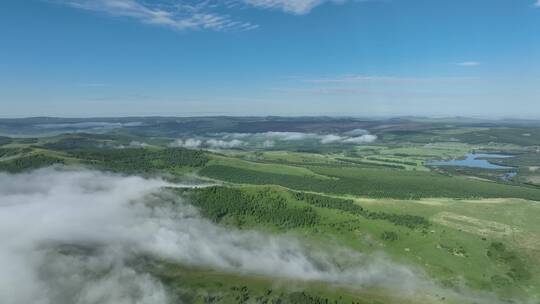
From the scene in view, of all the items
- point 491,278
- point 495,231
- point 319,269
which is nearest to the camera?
point 491,278

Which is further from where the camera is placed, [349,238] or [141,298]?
[349,238]

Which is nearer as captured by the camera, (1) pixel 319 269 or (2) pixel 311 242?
(1) pixel 319 269

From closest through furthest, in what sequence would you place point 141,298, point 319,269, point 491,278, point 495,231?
point 141,298, point 491,278, point 319,269, point 495,231

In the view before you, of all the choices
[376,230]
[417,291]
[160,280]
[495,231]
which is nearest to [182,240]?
[160,280]

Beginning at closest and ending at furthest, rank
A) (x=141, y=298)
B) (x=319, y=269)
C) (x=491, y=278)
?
(x=141, y=298)
(x=491, y=278)
(x=319, y=269)

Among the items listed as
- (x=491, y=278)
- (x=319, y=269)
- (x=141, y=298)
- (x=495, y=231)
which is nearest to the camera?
(x=141, y=298)

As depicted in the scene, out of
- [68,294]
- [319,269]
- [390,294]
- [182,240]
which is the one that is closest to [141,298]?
[68,294]

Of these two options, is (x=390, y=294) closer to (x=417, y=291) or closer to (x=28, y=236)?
(x=417, y=291)

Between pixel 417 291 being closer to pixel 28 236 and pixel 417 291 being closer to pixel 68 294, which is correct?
pixel 68 294
